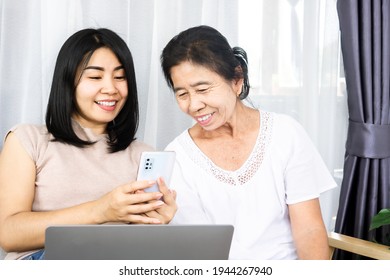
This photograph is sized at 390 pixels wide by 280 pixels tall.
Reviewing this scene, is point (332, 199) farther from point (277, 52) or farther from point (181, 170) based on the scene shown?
point (181, 170)

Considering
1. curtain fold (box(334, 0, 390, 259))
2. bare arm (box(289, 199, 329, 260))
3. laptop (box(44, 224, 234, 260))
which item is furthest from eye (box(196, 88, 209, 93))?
curtain fold (box(334, 0, 390, 259))

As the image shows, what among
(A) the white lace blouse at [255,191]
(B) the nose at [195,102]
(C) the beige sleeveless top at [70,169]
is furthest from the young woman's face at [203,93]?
(C) the beige sleeveless top at [70,169]

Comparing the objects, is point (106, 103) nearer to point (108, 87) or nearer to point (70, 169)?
point (108, 87)

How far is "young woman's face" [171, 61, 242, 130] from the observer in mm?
1380

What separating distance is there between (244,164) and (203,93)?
218mm

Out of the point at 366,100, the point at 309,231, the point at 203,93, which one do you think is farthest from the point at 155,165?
the point at 366,100

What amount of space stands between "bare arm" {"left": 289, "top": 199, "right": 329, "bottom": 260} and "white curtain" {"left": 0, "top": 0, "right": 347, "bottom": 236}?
1.49ft

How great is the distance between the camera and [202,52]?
4.53 feet

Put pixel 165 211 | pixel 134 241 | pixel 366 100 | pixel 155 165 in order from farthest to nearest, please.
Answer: pixel 366 100, pixel 165 211, pixel 155 165, pixel 134 241

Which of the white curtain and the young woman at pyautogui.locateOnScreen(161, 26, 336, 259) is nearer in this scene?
the young woman at pyautogui.locateOnScreen(161, 26, 336, 259)

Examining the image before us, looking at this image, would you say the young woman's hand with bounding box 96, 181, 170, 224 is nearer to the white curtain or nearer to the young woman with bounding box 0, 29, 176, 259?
the young woman with bounding box 0, 29, 176, 259

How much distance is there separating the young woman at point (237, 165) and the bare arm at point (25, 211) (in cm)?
26

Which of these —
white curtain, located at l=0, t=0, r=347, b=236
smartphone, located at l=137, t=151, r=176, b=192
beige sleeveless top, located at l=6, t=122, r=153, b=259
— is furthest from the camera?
white curtain, located at l=0, t=0, r=347, b=236
